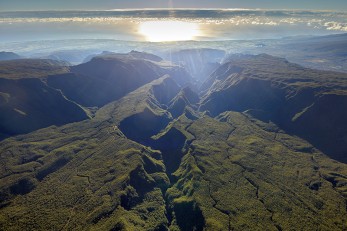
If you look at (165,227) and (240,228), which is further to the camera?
(165,227)

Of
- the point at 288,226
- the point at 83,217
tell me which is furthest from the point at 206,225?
the point at 83,217

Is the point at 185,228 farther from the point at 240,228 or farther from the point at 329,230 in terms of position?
the point at 329,230

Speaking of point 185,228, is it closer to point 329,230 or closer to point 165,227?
point 165,227

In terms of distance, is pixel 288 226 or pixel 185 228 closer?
pixel 288 226

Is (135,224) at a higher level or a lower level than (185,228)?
higher

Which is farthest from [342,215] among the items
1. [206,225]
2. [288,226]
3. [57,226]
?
[57,226]

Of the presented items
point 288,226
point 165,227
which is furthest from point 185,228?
point 288,226

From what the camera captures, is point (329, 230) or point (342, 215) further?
point (342, 215)

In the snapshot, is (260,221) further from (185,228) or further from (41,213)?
(41,213)
